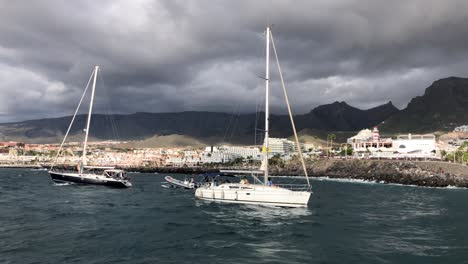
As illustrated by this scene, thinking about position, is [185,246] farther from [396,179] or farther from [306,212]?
[396,179]

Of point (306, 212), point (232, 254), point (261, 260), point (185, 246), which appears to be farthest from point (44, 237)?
point (306, 212)

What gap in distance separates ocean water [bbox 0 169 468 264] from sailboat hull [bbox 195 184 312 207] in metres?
1.01

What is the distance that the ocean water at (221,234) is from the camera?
21344 millimetres

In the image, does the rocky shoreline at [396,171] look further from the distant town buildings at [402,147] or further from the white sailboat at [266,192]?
the white sailboat at [266,192]

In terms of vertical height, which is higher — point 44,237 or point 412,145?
point 412,145

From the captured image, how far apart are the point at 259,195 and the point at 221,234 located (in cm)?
1329

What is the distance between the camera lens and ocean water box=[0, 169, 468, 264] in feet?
70.0

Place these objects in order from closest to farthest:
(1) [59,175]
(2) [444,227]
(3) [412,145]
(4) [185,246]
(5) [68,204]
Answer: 1. (4) [185,246]
2. (2) [444,227]
3. (5) [68,204]
4. (1) [59,175]
5. (3) [412,145]

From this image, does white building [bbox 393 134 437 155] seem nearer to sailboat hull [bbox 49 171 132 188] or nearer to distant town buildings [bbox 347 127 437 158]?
distant town buildings [bbox 347 127 437 158]

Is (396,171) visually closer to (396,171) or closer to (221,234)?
(396,171)

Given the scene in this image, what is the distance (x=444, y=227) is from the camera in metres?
33.2

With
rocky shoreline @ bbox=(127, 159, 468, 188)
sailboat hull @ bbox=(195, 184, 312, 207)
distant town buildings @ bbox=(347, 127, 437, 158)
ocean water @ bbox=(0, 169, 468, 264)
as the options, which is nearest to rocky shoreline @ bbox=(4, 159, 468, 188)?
rocky shoreline @ bbox=(127, 159, 468, 188)

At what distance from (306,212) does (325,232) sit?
9.57 m

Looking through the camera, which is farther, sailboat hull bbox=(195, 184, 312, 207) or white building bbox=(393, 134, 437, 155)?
white building bbox=(393, 134, 437, 155)
